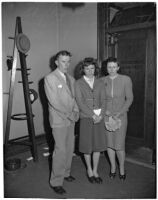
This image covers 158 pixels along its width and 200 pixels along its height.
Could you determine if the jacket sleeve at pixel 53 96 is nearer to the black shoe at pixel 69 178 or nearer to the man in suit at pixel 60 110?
the man in suit at pixel 60 110

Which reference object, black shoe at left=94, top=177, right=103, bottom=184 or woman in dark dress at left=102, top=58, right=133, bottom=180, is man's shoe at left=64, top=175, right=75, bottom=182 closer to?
black shoe at left=94, top=177, right=103, bottom=184

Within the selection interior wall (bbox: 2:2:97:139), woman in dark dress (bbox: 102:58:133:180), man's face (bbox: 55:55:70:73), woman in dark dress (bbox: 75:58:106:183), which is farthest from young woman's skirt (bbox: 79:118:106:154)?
interior wall (bbox: 2:2:97:139)

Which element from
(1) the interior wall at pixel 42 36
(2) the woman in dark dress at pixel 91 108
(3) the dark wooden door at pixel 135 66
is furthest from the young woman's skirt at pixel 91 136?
(1) the interior wall at pixel 42 36

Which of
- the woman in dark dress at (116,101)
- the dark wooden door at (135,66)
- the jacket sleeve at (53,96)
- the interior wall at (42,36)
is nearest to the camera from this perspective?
the jacket sleeve at (53,96)

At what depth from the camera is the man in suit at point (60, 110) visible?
2279 mm

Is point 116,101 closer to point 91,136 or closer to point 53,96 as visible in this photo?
point 91,136

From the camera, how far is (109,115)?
99.2 inches

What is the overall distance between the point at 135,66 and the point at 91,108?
1242mm

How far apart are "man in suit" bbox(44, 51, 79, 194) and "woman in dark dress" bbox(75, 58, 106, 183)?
0.11 meters

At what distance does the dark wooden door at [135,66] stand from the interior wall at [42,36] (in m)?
0.49

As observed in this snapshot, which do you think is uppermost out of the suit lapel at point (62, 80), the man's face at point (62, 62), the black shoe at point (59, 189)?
the man's face at point (62, 62)

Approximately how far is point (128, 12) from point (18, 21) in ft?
5.15

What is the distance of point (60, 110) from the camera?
2283mm

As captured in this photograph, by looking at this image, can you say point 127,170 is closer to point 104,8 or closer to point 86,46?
point 86,46
